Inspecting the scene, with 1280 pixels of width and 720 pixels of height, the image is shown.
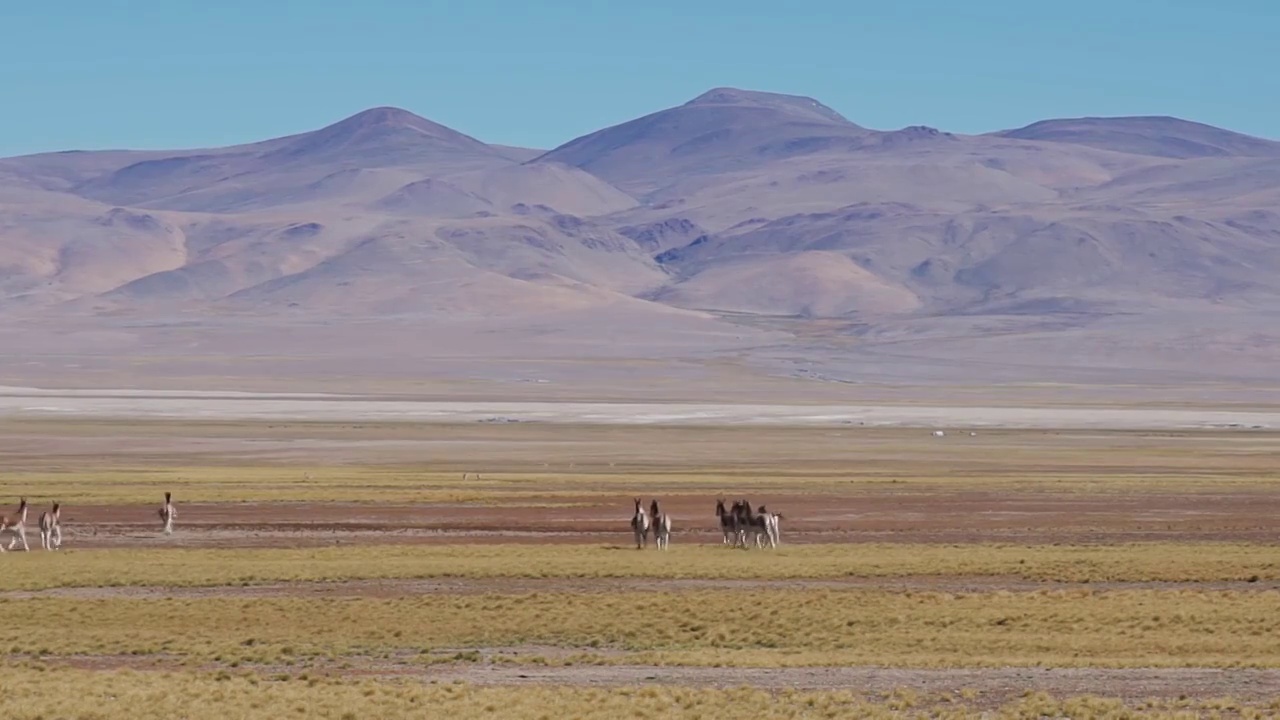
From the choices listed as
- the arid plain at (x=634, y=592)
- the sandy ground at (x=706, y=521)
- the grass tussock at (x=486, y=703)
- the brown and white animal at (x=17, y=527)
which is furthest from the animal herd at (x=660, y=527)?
the grass tussock at (x=486, y=703)

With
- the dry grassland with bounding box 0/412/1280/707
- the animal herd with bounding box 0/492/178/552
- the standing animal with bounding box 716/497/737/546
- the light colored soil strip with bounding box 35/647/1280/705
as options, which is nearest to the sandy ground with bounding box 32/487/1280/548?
the dry grassland with bounding box 0/412/1280/707

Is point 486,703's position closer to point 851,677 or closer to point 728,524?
point 851,677

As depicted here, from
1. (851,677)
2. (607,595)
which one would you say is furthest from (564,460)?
(851,677)

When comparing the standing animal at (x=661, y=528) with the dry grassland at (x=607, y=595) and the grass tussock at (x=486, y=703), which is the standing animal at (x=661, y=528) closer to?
the dry grassland at (x=607, y=595)

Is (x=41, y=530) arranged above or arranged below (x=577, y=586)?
above

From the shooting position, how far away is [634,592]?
24.0m

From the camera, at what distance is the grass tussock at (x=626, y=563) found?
2569 centimetres

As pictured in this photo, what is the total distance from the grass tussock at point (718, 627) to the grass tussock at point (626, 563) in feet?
6.93

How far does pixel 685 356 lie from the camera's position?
155375 millimetres

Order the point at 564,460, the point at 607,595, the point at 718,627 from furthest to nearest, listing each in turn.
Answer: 1. the point at 564,460
2. the point at 607,595
3. the point at 718,627

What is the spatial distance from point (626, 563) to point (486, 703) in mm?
11694

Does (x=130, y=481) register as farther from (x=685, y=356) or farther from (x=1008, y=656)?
(x=685, y=356)

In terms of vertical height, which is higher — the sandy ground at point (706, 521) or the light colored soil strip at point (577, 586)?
the sandy ground at point (706, 521)

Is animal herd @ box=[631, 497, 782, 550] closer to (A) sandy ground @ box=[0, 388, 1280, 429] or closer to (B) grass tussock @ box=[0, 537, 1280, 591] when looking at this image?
(B) grass tussock @ box=[0, 537, 1280, 591]
